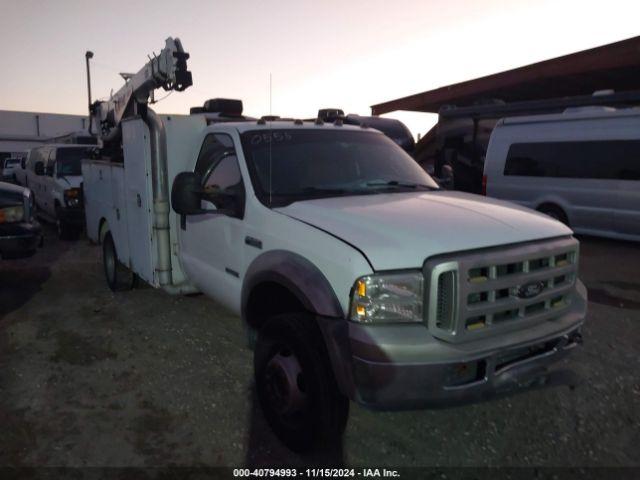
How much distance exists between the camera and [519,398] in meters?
3.72

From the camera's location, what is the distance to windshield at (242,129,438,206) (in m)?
3.64

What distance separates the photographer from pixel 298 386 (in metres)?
2.97

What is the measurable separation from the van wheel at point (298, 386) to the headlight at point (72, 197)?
7957mm

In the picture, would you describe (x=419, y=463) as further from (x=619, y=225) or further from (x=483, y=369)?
(x=619, y=225)

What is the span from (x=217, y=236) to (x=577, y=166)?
25.4 ft

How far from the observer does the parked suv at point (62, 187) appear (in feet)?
32.4

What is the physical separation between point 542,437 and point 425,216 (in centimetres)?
164

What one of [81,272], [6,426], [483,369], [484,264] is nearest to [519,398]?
[483,369]

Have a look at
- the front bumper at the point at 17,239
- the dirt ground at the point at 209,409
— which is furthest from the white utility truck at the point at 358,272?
the front bumper at the point at 17,239

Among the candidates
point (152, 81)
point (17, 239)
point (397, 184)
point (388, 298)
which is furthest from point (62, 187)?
point (388, 298)

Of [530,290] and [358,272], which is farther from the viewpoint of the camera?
[530,290]

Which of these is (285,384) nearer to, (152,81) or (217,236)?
(217,236)

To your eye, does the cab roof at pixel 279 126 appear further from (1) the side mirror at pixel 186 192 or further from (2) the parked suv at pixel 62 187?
(2) the parked suv at pixel 62 187

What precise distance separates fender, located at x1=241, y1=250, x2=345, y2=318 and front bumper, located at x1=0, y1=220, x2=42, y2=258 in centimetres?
394
